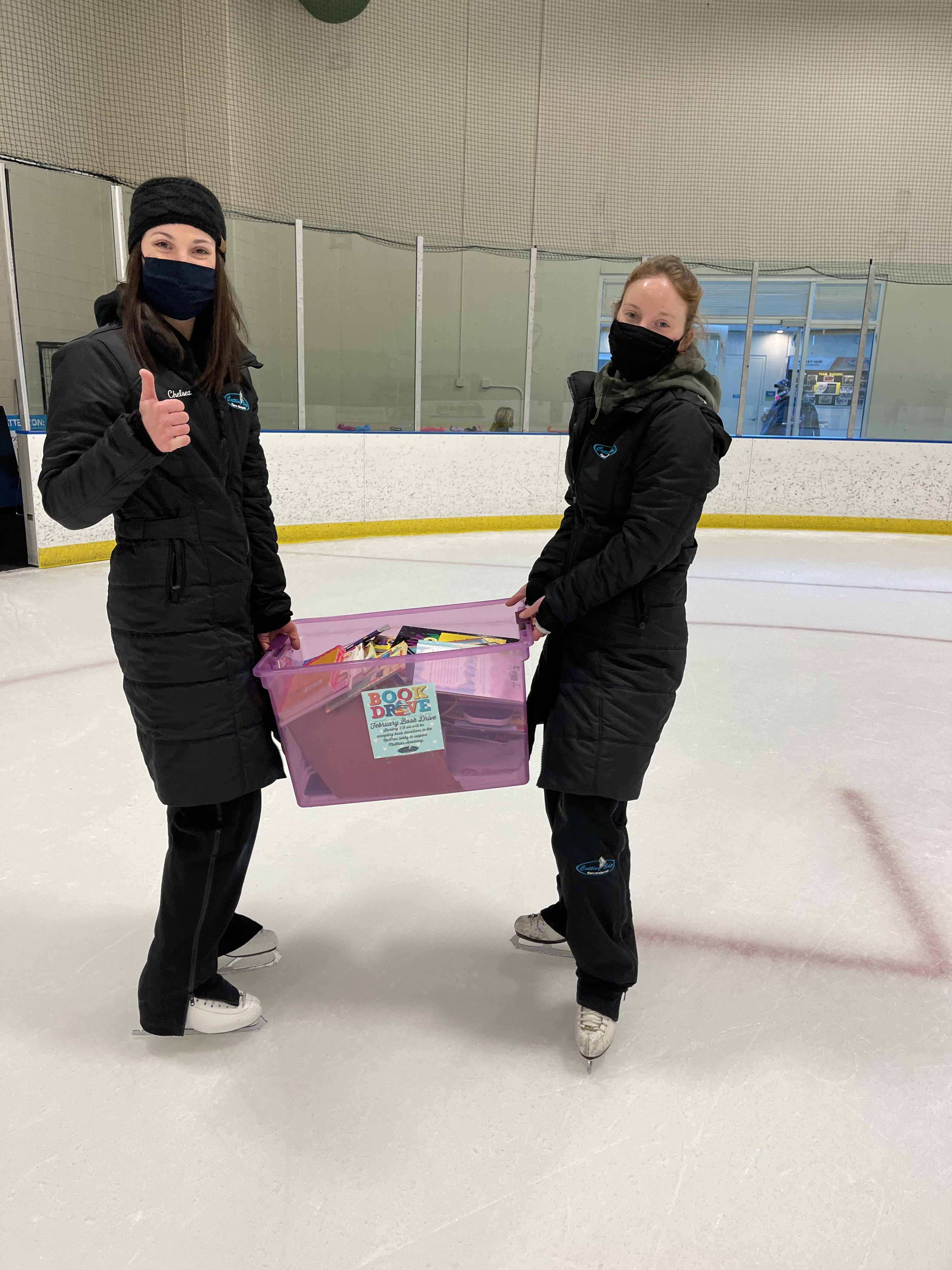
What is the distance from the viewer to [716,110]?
9000mm

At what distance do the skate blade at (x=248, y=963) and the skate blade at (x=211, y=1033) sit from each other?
6.6 inches

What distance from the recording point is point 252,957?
1.66 metres

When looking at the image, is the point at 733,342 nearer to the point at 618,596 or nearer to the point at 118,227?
the point at 118,227

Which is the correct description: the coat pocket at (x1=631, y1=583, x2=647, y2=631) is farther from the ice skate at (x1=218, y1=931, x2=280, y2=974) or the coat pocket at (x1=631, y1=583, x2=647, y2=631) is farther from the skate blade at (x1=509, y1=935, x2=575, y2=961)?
the ice skate at (x1=218, y1=931, x2=280, y2=974)

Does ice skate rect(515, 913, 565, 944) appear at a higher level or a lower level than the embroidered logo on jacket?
lower

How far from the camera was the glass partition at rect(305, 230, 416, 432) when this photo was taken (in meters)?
6.58

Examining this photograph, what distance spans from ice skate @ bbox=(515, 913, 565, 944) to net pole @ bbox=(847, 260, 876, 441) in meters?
6.98

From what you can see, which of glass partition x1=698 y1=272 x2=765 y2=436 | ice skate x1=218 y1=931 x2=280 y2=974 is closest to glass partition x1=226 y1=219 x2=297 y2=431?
glass partition x1=698 y1=272 x2=765 y2=436

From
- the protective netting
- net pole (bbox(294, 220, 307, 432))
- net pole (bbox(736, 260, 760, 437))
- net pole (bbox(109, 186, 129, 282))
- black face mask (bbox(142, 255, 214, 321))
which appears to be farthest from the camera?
the protective netting

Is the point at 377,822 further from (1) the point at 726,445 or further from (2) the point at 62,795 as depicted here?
(1) the point at 726,445

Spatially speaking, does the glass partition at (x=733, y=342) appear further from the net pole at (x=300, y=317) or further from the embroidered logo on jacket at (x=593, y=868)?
the embroidered logo on jacket at (x=593, y=868)

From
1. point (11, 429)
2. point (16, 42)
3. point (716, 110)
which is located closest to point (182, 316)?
point (11, 429)

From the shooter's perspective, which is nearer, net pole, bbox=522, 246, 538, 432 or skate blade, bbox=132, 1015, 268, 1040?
skate blade, bbox=132, 1015, 268, 1040

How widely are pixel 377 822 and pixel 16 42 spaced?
673 cm
